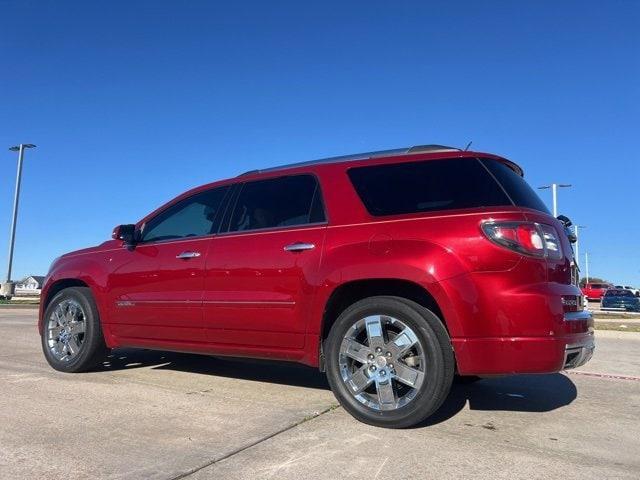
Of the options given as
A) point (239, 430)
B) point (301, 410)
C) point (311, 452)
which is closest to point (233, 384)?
point (301, 410)

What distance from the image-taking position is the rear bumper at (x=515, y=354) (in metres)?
3.38

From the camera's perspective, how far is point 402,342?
368 cm

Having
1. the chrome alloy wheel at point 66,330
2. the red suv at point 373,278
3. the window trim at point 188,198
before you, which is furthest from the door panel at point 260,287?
the chrome alloy wheel at point 66,330

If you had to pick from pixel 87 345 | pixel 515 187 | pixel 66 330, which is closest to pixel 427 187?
pixel 515 187

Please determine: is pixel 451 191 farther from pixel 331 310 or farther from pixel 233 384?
pixel 233 384

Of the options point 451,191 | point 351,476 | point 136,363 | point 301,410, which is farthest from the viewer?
point 136,363

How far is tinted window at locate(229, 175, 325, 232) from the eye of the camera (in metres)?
4.43

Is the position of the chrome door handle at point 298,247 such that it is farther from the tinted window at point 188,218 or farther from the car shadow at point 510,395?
the car shadow at point 510,395

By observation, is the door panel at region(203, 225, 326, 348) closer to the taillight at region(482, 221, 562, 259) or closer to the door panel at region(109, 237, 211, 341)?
the door panel at region(109, 237, 211, 341)

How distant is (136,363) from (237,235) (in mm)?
2504

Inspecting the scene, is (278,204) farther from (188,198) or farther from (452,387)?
(452,387)

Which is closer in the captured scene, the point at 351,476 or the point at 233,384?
the point at 351,476

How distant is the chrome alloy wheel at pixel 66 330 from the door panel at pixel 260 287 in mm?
1791

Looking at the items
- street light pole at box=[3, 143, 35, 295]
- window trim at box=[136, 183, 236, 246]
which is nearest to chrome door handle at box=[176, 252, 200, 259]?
window trim at box=[136, 183, 236, 246]
